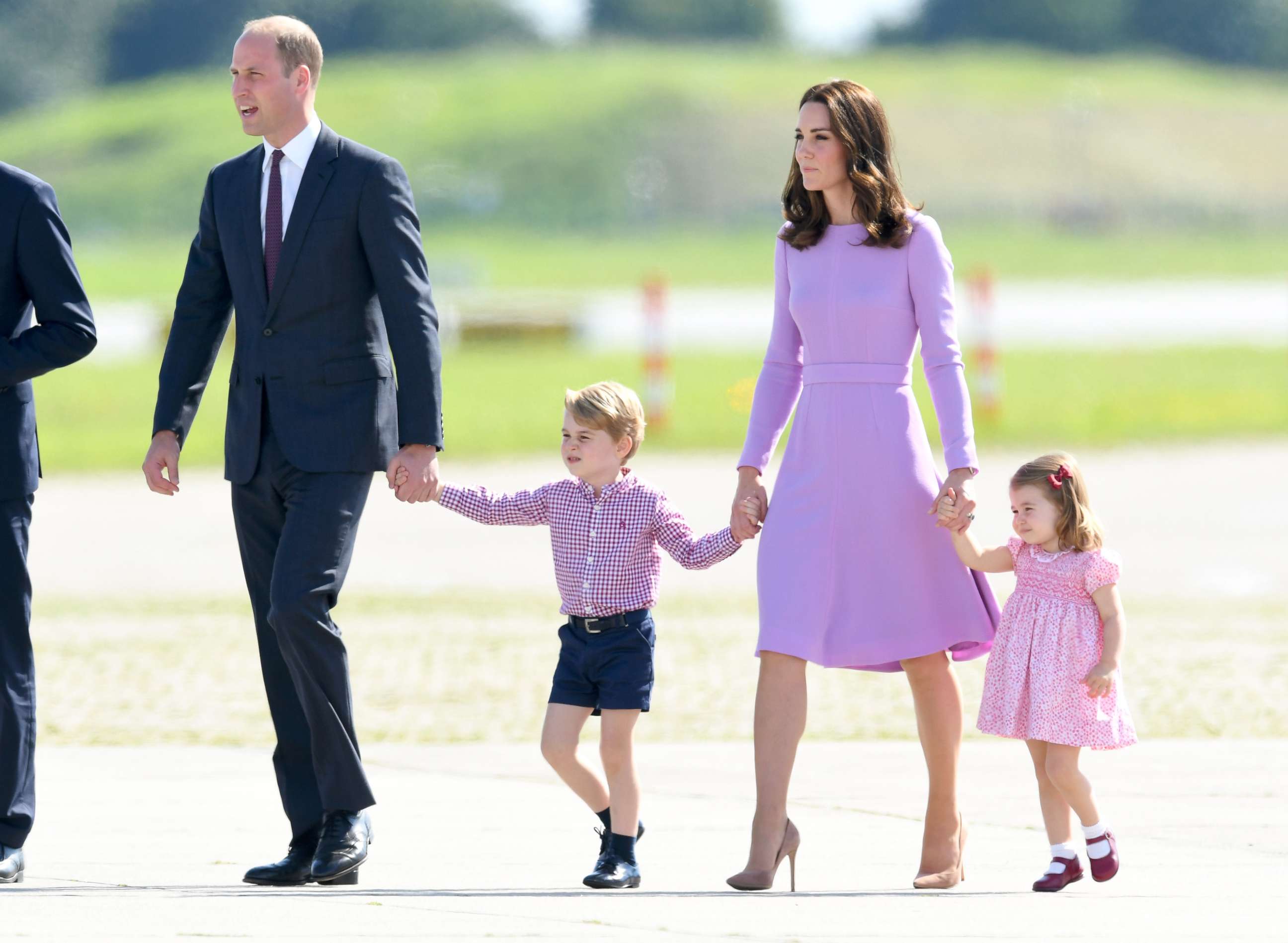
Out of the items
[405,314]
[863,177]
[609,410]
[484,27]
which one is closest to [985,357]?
[863,177]

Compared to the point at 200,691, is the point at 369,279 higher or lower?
higher

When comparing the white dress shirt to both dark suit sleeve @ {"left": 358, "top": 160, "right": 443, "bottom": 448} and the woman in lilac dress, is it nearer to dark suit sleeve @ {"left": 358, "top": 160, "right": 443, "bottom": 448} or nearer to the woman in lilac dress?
dark suit sleeve @ {"left": 358, "top": 160, "right": 443, "bottom": 448}

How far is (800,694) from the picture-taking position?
16.8ft

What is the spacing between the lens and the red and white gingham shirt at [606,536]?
5.16m

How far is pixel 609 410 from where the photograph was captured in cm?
519

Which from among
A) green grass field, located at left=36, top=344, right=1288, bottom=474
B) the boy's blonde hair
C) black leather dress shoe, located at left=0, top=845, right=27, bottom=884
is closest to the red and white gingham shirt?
the boy's blonde hair

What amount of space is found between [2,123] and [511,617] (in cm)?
9595

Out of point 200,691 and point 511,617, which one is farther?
point 511,617

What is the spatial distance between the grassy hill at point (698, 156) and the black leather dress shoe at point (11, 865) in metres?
52.7

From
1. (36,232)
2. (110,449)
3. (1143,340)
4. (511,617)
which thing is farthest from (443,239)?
(36,232)

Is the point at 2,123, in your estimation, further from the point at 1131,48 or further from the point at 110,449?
the point at 110,449

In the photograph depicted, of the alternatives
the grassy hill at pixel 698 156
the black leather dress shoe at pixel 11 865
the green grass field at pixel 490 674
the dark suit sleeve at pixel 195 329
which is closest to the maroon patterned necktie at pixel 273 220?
the dark suit sleeve at pixel 195 329

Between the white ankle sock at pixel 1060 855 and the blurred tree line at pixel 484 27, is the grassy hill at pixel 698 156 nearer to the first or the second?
the blurred tree line at pixel 484 27

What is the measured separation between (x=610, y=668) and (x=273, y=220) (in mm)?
1355
